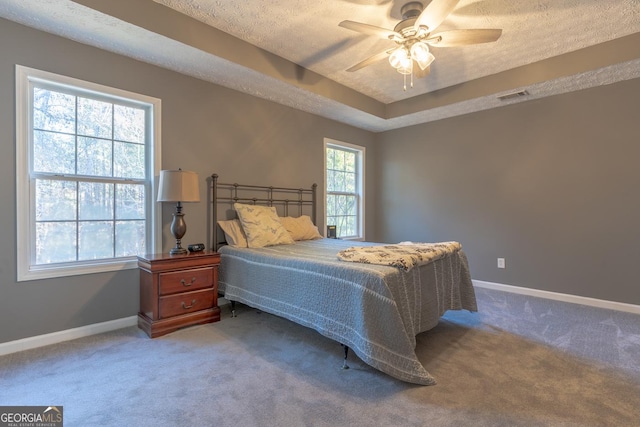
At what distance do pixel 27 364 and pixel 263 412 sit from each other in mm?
1716

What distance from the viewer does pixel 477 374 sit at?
1896mm

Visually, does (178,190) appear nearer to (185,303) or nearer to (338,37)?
(185,303)

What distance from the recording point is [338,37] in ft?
8.98

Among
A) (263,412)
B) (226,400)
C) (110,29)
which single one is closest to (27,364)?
(226,400)

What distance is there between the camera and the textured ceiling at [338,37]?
89.6 inches

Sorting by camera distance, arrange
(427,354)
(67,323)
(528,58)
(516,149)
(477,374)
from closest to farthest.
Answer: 1. (477,374)
2. (427,354)
3. (67,323)
4. (528,58)
5. (516,149)

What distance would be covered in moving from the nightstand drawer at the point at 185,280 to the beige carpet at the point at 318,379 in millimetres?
359

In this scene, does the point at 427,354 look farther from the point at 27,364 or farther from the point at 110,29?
the point at 110,29

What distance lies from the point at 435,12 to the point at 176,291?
281cm

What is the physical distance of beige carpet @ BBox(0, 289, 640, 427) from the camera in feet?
4.99

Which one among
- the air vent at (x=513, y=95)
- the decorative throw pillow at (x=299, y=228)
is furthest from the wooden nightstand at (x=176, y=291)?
the air vent at (x=513, y=95)

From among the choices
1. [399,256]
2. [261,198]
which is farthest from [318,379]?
[261,198]

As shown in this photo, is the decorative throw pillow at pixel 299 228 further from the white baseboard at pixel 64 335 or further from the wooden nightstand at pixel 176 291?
the white baseboard at pixel 64 335

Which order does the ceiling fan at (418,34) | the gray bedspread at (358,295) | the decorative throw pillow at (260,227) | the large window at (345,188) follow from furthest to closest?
1. the large window at (345,188)
2. the decorative throw pillow at (260,227)
3. the ceiling fan at (418,34)
4. the gray bedspread at (358,295)
